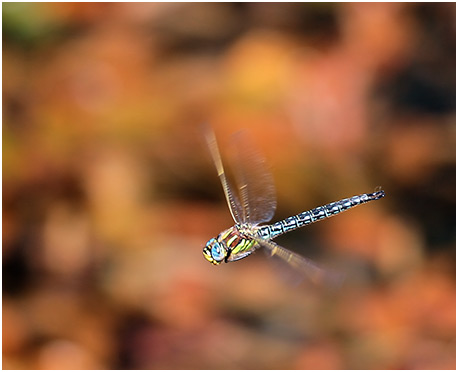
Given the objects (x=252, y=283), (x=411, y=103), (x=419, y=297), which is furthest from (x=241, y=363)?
(x=411, y=103)

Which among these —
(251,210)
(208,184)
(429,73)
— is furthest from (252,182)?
(429,73)

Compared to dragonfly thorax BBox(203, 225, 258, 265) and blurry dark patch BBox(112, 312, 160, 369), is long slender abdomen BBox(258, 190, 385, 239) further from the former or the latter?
blurry dark patch BBox(112, 312, 160, 369)

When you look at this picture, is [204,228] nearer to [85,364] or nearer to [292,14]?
[85,364]

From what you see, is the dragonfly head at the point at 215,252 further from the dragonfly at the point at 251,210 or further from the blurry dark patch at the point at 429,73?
the blurry dark patch at the point at 429,73

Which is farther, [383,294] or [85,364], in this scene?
[383,294]

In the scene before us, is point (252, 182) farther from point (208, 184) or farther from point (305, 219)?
point (208, 184)

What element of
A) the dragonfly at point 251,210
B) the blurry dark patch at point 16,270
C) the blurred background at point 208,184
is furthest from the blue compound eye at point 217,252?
the blurry dark patch at point 16,270
